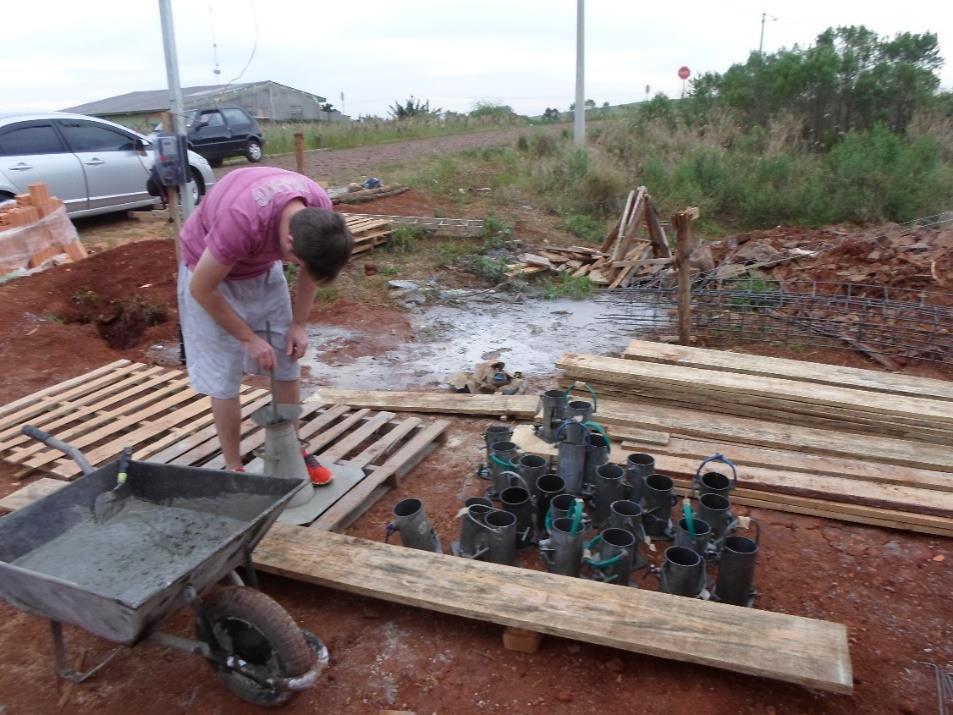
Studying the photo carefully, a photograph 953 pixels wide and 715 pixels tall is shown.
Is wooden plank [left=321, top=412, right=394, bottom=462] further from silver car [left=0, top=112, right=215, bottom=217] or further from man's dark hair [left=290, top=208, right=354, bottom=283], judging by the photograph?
silver car [left=0, top=112, right=215, bottom=217]

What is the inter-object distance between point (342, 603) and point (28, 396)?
3.16 m

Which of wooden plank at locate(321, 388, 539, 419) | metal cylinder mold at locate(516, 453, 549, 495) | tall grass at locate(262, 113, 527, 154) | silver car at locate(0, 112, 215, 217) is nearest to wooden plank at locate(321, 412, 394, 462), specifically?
wooden plank at locate(321, 388, 539, 419)

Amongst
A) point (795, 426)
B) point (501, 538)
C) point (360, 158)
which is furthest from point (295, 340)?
point (360, 158)

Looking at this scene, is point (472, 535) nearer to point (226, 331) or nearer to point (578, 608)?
point (578, 608)

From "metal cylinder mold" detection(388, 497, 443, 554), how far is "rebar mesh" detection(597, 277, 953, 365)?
3985 mm

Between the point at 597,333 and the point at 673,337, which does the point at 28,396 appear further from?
the point at 673,337

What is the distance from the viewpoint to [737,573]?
105 inches

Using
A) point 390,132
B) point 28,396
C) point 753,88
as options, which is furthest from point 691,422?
point 390,132

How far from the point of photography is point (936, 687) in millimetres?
2377

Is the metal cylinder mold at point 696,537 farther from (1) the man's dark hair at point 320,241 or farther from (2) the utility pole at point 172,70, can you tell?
(2) the utility pole at point 172,70

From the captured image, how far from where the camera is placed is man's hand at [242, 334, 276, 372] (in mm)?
2795

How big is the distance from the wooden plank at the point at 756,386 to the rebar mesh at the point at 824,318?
178cm

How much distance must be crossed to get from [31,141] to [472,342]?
20.5 ft

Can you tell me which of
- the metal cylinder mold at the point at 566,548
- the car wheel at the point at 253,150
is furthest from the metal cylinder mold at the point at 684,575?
the car wheel at the point at 253,150
